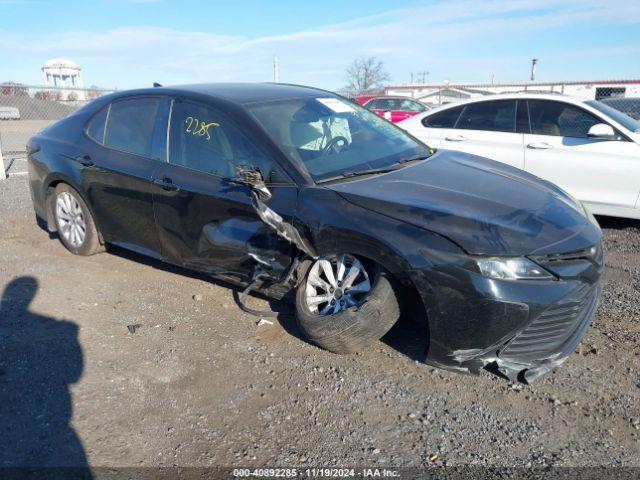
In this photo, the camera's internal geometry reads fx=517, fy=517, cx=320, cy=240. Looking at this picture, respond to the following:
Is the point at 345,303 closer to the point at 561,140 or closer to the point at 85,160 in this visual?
the point at 85,160

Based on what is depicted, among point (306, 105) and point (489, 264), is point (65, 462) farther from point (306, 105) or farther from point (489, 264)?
point (306, 105)

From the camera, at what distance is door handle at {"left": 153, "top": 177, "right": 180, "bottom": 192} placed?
388 cm

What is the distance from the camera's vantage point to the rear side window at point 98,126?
466 cm

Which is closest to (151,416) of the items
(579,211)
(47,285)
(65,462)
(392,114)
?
(65,462)

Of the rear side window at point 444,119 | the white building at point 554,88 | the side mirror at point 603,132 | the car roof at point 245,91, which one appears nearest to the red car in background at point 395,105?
the white building at point 554,88

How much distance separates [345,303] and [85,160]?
2.88 meters

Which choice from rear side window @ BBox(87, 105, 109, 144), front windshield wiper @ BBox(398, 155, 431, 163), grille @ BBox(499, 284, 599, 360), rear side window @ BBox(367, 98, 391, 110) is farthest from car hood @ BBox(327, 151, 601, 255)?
rear side window @ BBox(367, 98, 391, 110)

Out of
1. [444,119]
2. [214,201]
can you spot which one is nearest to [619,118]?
[444,119]

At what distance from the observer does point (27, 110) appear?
53.5 feet

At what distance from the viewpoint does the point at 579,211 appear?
3.42 meters

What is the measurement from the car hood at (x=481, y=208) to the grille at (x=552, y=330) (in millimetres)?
285

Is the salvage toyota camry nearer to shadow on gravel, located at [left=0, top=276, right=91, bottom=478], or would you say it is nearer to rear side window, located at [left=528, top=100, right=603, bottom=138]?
shadow on gravel, located at [left=0, top=276, right=91, bottom=478]

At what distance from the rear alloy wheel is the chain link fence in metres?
10.8

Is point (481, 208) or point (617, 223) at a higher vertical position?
point (481, 208)
